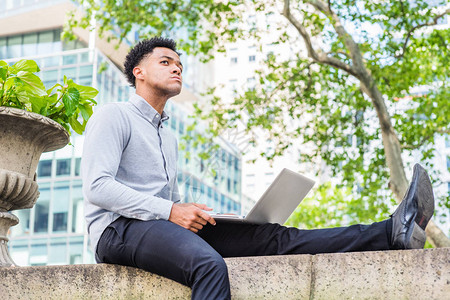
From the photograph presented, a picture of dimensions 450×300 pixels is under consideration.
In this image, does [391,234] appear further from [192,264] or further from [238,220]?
[192,264]

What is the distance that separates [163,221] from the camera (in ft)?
11.3

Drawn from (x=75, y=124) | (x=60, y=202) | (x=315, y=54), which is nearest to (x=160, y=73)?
(x=75, y=124)

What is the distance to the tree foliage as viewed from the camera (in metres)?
14.4

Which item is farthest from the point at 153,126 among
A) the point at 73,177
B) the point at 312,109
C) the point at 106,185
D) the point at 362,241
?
the point at 73,177

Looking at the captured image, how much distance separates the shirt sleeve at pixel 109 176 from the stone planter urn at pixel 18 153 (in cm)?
81

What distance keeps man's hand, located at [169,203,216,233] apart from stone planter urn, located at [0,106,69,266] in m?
1.36

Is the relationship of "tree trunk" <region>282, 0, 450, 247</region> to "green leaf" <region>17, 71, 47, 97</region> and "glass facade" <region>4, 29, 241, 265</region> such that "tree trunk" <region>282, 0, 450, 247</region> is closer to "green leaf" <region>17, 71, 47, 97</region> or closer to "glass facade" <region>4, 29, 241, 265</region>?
"green leaf" <region>17, 71, 47, 97</region>

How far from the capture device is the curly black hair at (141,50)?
4.44 meters

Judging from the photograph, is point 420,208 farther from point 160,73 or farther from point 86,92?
point 86,92

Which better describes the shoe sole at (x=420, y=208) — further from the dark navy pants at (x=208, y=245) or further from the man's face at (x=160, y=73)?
the man's face at (x=160, y=73)

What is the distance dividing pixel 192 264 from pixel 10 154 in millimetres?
→ 1897

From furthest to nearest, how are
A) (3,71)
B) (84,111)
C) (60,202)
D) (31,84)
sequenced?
(60,202) → (84,111) → (31,84) → (3,71)

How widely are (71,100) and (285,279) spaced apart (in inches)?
80.0

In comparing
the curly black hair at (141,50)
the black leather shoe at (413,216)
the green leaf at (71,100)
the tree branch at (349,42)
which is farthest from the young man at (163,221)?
the tree branch at (349,42)
